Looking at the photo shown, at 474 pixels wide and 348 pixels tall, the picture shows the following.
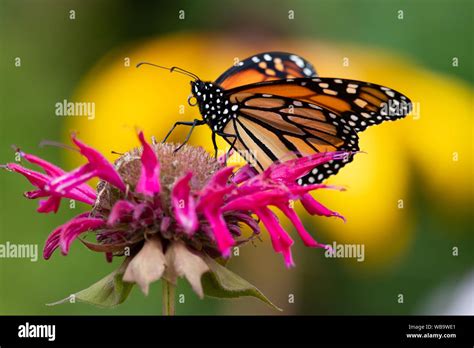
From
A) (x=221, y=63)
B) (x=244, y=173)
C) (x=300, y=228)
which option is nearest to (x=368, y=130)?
(x=221, y=63)

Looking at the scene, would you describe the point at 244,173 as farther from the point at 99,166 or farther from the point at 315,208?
the point at 99,166

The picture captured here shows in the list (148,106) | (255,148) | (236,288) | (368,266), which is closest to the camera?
(236,288)

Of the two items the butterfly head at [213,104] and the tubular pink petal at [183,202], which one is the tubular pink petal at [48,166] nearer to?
the tubular pink petal at [183,202]

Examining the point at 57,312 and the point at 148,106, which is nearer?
the point at 57,312

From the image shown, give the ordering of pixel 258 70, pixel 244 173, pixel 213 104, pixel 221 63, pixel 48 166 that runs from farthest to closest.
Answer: pixel 221 63 → pixel 258 70 → pixel 213 104 → pixel 244 173 → pixel 48 166

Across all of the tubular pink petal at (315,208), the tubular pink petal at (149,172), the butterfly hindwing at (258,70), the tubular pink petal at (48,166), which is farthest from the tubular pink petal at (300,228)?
the butterfly hindwing at (258,70)
